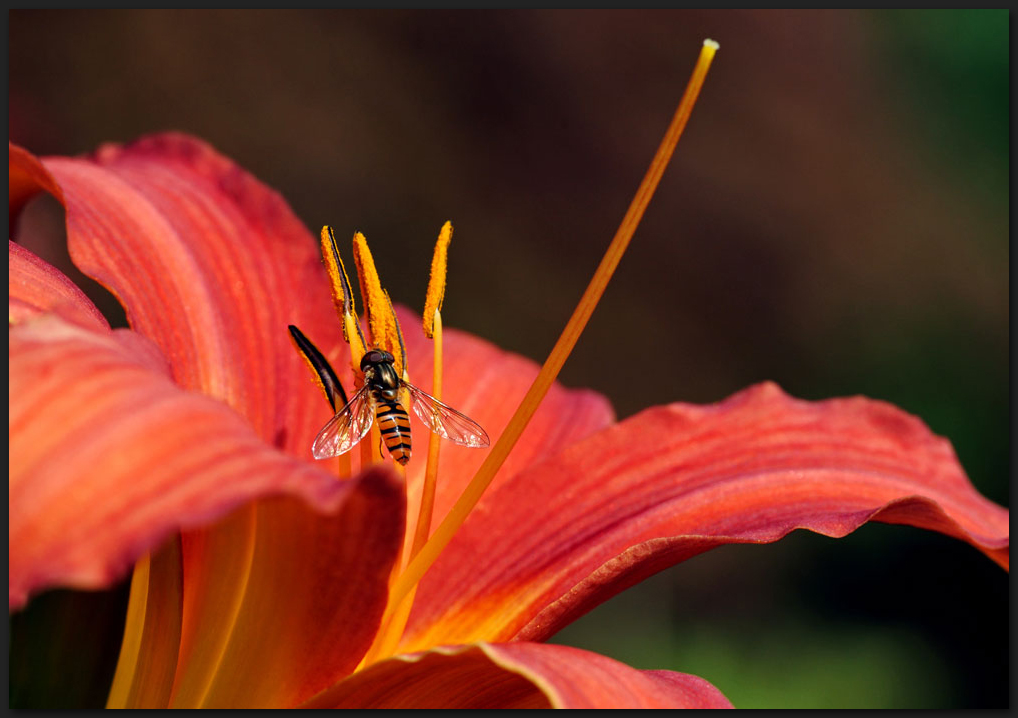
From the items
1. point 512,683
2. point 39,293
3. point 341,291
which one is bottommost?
point 512,683

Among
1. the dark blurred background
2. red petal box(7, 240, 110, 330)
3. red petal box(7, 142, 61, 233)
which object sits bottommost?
red petal box(7, 240, 110, 330)

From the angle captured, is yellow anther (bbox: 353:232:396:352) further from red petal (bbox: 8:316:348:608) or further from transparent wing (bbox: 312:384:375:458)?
red petal (bbox: 8:316:348:608)

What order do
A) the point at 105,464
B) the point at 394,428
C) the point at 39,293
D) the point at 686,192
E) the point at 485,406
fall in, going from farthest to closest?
the point at 686,192 < the point at 485,406 < the point at 394,428 < the point at 39,293 < the point at 105,464

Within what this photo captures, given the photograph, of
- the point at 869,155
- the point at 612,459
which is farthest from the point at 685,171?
the point at 612,459

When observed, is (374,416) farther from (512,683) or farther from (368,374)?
(512,683)

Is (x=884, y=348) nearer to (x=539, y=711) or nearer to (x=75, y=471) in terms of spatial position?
(x=539, y=711)

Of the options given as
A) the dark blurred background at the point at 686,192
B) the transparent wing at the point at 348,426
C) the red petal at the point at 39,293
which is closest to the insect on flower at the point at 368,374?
the transparent wing at the point at 348,426

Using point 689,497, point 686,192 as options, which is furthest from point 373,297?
point 686,192

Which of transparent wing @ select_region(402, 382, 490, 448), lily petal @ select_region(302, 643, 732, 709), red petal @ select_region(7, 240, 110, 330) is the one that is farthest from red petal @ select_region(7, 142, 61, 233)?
lily petal @ select_region(302, 643, 732, 709)
